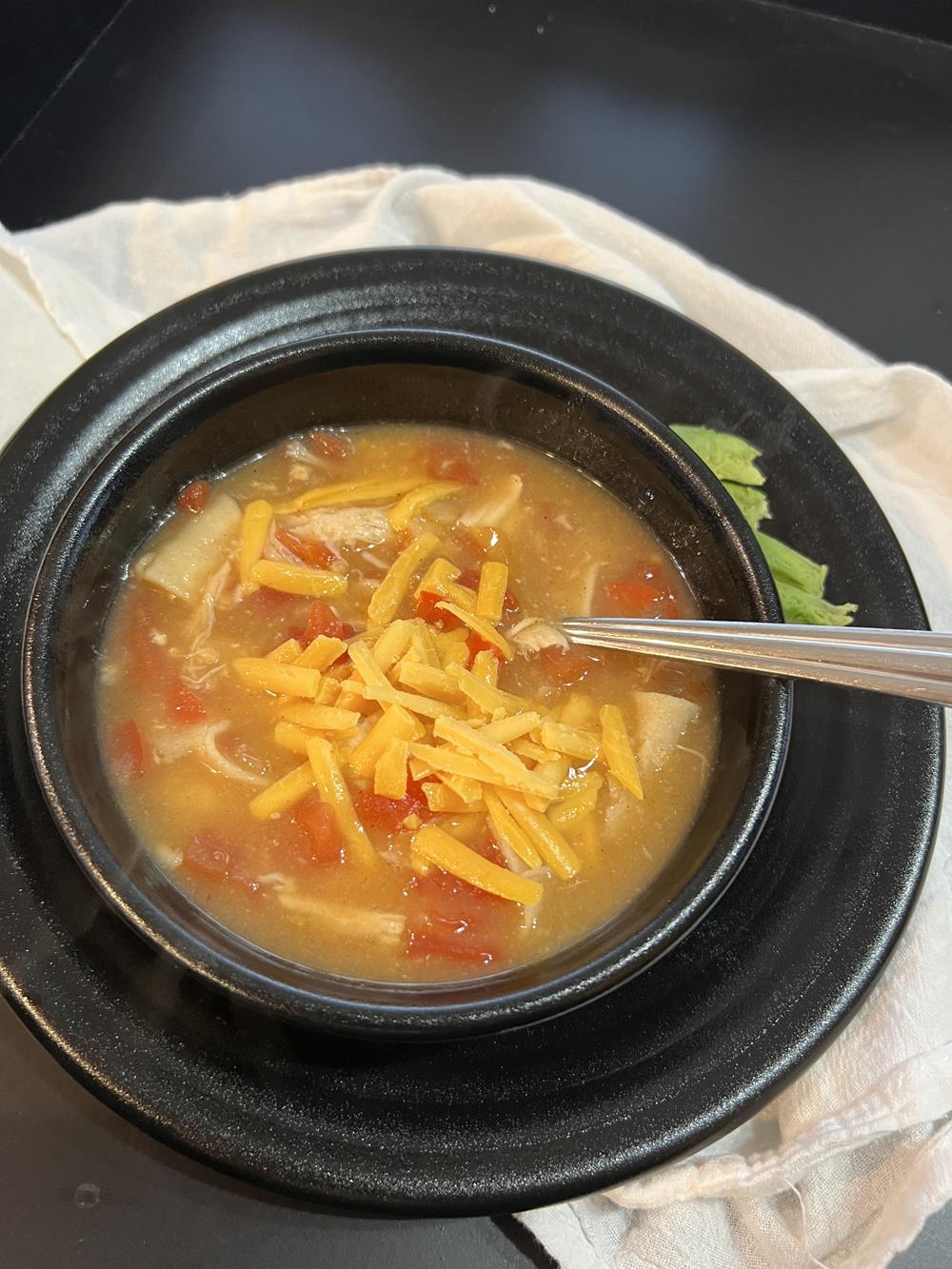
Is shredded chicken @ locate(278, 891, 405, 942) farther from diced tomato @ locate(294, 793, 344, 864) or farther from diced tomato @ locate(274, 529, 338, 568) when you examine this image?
diced tomato @ locate(274, 529, 338, 568)

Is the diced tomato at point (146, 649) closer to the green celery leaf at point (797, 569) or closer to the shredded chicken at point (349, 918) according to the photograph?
the shredded chicken at point (349, 918)

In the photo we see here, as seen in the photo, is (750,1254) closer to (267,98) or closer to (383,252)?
(383,252)

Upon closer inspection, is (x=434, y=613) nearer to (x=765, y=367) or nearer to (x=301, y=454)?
(x=301, y=454)

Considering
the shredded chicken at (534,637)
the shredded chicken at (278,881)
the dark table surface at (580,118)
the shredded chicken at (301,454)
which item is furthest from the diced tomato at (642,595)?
the dark table surface at (580,118)

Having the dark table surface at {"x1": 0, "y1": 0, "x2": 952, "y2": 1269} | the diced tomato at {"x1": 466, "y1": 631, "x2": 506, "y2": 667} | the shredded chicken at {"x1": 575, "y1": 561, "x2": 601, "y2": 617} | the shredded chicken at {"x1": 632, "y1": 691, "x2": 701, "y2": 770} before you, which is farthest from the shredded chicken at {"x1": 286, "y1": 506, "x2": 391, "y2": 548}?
the dark table surface at {"x1": 0, "y1": 0, "x2": 952, "y2": 1269}

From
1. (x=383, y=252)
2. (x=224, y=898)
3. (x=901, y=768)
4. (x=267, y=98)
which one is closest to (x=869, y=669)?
(x=901, y=768)

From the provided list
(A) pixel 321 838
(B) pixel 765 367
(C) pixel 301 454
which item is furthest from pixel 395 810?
(B) pixel 765 367
